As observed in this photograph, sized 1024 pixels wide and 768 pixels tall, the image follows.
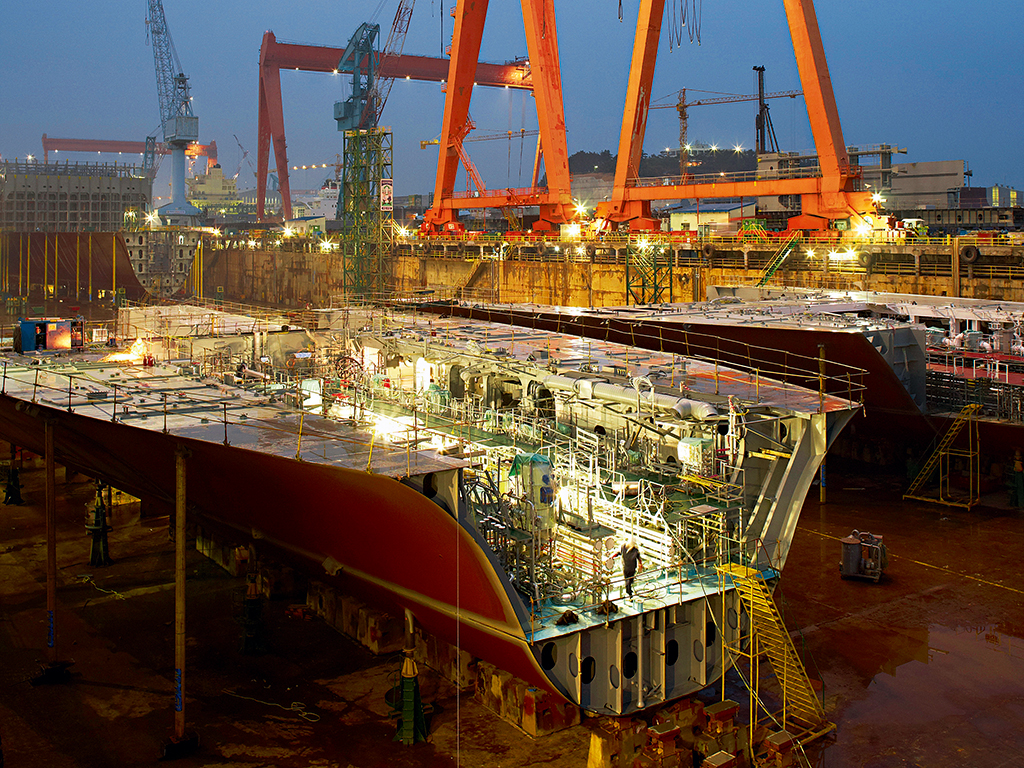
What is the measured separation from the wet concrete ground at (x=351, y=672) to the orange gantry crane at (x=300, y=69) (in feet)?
237

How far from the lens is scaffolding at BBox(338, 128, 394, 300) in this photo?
140ft

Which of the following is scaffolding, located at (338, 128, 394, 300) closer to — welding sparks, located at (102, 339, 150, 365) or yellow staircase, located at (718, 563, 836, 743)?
welding sparks, located at (102, 339, 150, 365)

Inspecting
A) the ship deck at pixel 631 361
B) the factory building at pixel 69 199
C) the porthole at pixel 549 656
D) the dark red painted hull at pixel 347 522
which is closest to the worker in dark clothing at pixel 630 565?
the porthole at pixel 549 656

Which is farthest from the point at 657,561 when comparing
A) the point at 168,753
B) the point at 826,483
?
the point at 826,483

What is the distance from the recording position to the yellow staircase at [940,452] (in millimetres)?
21828

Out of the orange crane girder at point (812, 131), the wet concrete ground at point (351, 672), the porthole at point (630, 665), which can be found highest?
the orange crane girder at point (812, 131)

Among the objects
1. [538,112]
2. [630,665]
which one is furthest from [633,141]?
[630,665]

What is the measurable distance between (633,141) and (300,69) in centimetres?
5410

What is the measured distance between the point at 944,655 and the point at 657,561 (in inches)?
190

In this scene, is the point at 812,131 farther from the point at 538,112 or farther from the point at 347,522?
the point at 347,522

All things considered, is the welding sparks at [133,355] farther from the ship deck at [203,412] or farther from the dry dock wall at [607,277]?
the dry dock wall at [607,277]

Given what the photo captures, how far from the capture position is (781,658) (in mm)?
11914

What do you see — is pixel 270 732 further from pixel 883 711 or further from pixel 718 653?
pixel 883 711

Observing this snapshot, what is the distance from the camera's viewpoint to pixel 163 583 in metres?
17.2
